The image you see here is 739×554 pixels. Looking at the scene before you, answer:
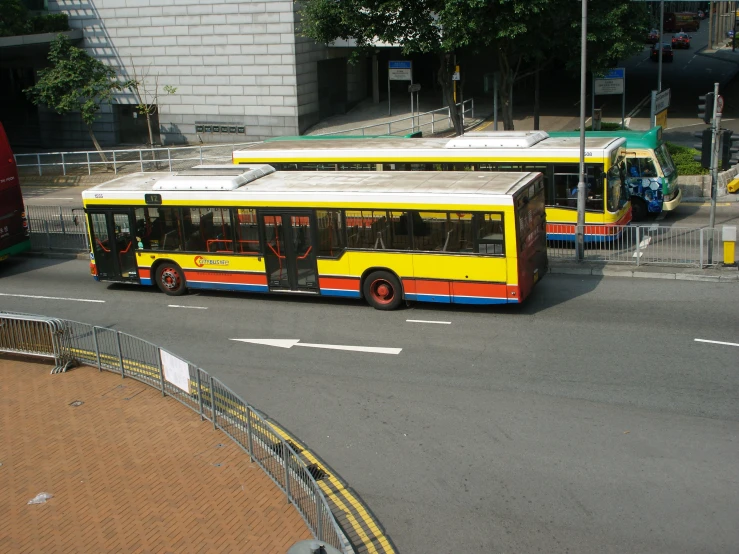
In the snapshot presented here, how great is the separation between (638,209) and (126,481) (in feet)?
60.0

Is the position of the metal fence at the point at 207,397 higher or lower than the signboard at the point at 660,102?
lower

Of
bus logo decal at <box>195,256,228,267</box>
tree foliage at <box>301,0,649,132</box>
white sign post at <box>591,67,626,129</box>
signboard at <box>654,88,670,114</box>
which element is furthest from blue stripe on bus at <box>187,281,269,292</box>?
white sign post at <box>591,67,626,129</box>

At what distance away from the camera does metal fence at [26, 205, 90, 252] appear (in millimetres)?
25750

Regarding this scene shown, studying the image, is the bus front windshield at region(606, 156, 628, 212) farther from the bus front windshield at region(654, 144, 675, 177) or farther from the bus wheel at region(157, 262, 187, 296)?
the bus wheel at region(157, 262, 187, 296)

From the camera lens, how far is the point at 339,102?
45.9m

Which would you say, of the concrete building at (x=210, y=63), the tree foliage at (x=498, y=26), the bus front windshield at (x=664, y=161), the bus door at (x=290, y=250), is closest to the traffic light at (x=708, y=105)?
the bus front windshield at (x=664, y=161)

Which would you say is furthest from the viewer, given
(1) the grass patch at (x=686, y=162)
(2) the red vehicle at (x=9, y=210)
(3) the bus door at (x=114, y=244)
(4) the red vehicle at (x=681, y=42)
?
(4) the red vehicle at (x=681, y=42)

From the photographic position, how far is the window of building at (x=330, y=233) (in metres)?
18.0

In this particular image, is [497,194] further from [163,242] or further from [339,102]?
[339,102]

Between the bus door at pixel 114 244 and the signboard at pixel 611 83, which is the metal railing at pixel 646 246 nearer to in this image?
the bus door at pixel 114 244

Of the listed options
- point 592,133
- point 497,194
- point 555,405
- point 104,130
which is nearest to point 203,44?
point 104,130

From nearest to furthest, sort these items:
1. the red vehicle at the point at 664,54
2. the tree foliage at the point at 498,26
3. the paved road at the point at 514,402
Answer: the paved road at the point at 514,402 < the tree foliage at the point at 498,26 < the red vehicle at the point at 664,54

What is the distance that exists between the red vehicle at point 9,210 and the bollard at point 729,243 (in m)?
18.5

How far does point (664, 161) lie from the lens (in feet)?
81.3
